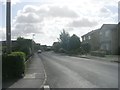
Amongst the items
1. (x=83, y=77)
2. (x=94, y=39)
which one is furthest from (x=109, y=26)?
(x=83, y=77)

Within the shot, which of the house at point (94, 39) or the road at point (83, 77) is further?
the house at point (94, 39)

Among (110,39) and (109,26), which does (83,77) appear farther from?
(109,26)

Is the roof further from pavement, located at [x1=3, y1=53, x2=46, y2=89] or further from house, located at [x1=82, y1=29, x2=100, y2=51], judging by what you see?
pavement, located at [x1=3, y1=53, x2=46, y2=89]

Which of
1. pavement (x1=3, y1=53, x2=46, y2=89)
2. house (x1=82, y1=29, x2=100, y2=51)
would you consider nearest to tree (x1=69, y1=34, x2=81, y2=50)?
house (x1=82, y1=29, x2=100, y2=51)

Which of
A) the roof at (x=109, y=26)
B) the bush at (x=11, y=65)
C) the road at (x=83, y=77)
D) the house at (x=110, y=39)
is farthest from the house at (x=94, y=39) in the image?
the bush at (x=11, y=65)

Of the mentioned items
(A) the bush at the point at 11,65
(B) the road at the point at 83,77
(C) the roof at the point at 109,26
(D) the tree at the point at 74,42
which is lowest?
(B) the road at the point at 83,77

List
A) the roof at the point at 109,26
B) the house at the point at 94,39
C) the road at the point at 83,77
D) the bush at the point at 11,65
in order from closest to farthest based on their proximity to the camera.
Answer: the road at the point at 83,77 → the bush at the point at 11,65 → the roof at the point at 109,26 → the house at the point at 94,39

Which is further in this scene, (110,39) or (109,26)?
(109,26)

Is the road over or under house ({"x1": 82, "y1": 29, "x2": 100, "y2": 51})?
under

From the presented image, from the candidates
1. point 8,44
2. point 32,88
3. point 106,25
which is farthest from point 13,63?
point 106,25

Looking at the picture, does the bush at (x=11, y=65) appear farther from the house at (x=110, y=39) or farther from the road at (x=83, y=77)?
the house at (x=110, y=39)

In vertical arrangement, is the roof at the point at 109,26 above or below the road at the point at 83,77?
above

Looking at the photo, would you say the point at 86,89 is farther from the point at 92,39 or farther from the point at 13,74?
the point at 92,39

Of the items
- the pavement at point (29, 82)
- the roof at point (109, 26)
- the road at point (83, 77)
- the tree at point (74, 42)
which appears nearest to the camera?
the pavement at point (29, 82)
